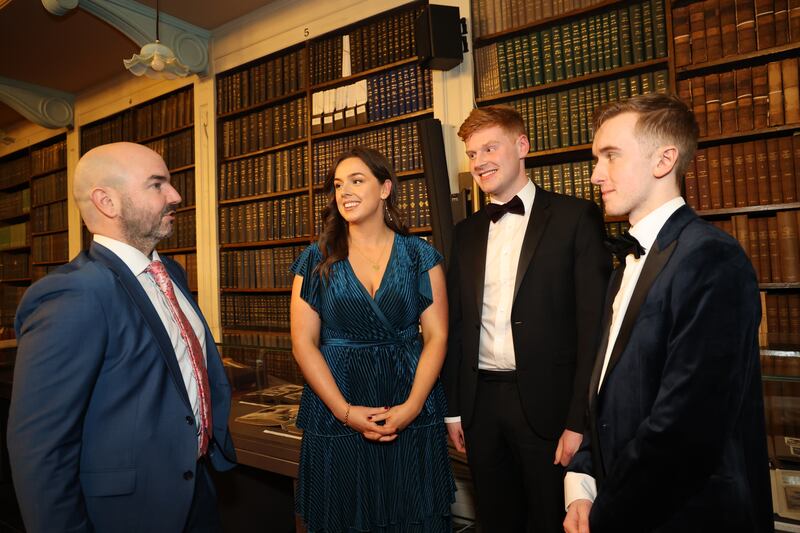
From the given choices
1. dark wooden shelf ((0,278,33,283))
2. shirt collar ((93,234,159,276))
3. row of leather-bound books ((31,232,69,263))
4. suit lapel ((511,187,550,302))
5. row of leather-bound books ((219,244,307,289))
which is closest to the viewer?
shirt collar ((93,234,159,276))

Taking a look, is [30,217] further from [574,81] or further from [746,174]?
[746,174]

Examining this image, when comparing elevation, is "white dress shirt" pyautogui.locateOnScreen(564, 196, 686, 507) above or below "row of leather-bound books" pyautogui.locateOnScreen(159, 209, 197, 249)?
below

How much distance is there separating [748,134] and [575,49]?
0.94 metres

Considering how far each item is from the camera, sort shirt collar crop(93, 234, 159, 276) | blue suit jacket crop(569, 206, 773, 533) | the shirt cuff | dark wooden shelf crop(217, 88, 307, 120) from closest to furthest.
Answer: blue suit jacket crop(569, 206, 773, 533), the shirt cuff, shirt collar crop(93, 234, 159, 276), dark wooden shelf crop(217, 88, 307, 120)

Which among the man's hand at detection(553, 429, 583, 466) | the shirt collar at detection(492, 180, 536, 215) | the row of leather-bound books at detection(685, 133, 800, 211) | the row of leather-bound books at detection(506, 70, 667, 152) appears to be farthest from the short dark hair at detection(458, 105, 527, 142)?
the row of leather-bound books at detection(506, 70, 667, 152)

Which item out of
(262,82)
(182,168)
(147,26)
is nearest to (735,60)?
(262,82)

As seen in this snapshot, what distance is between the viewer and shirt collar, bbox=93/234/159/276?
1.21 meters

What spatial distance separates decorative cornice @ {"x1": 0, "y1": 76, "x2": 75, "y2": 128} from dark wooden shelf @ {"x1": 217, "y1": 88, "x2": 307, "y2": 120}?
2302mm

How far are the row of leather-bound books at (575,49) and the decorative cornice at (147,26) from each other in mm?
2405

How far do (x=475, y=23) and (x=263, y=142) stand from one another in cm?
185

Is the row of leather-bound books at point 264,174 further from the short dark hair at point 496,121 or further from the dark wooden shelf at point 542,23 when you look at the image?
the short dark hair at point 496,121

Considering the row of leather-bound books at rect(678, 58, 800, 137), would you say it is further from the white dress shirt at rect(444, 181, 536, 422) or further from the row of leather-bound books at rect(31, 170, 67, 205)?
the row of leather-bound books at rect(31, 170, 67, 205)

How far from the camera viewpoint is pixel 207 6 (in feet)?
12.8

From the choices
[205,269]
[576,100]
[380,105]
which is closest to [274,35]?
[380,105]
